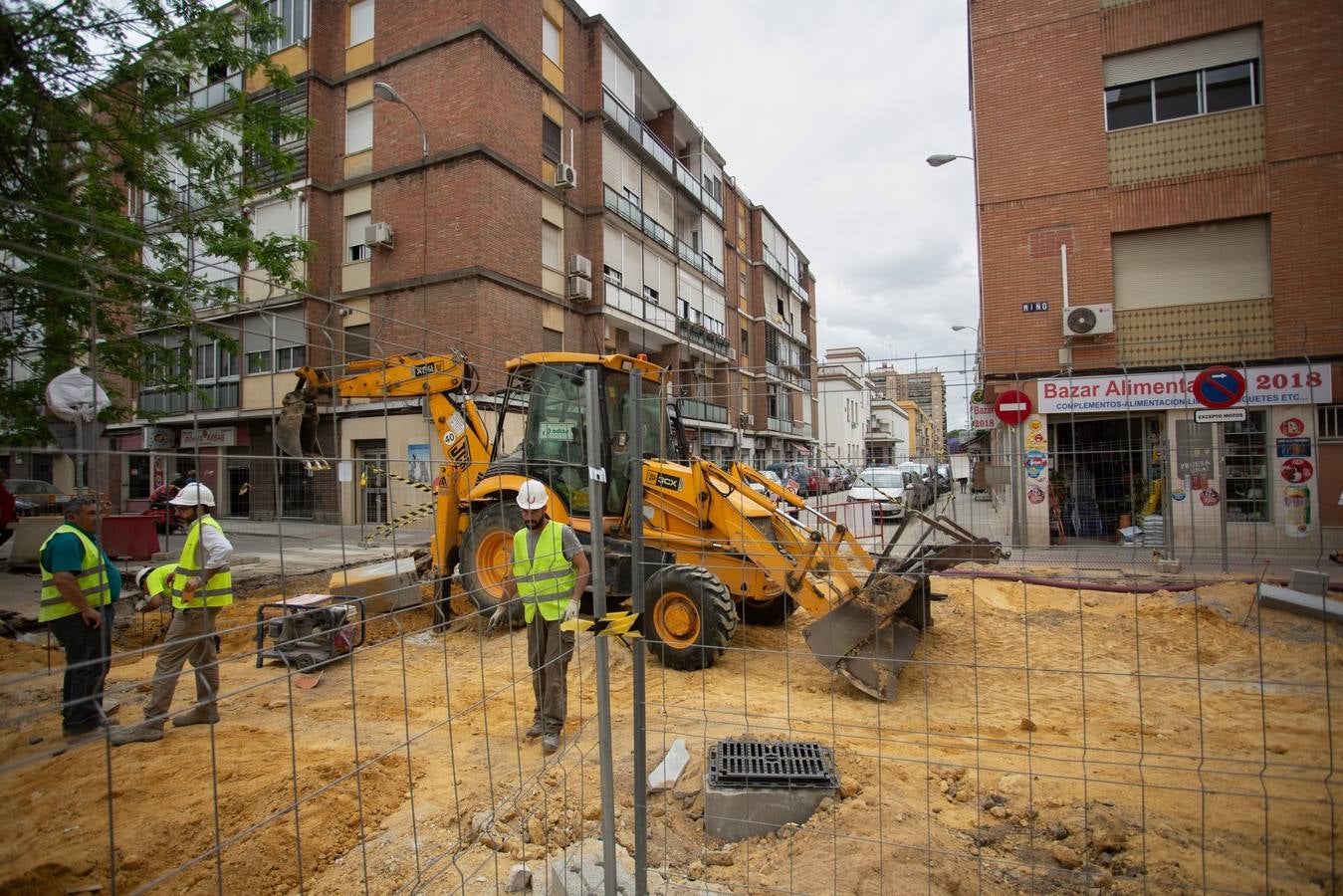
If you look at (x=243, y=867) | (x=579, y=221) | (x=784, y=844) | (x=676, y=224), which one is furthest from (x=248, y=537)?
(x=676, y=224)

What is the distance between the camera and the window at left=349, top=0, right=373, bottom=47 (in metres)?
19.9

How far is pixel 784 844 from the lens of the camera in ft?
11.0

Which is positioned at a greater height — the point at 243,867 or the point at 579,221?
the point at 579,221

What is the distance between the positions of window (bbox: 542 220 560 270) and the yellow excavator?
1430 centimetres

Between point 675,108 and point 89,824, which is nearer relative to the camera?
point 89,824

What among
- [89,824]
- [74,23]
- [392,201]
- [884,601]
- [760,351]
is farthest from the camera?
[760,351]

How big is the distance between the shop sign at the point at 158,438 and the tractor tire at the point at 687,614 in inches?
161

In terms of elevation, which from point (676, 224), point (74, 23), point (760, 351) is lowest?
point (74, 23)

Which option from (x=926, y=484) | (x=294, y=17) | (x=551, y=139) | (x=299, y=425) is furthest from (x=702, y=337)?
(x=299, y=425)

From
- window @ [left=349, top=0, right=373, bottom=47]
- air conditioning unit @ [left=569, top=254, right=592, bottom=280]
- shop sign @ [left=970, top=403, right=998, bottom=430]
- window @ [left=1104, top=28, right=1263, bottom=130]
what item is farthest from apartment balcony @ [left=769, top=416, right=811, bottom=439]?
window @ [left=349, top=0, right=373, bottom=47]

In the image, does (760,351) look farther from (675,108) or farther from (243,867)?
(243,867)

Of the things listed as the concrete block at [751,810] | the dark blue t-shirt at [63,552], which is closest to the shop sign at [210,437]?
the dark blue t-shirt at [63,552]

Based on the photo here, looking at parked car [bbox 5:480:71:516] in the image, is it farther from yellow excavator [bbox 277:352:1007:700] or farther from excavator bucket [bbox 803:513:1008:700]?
excavator bucket [bbox 803:513:1008:700]

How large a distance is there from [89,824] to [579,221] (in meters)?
21.7
